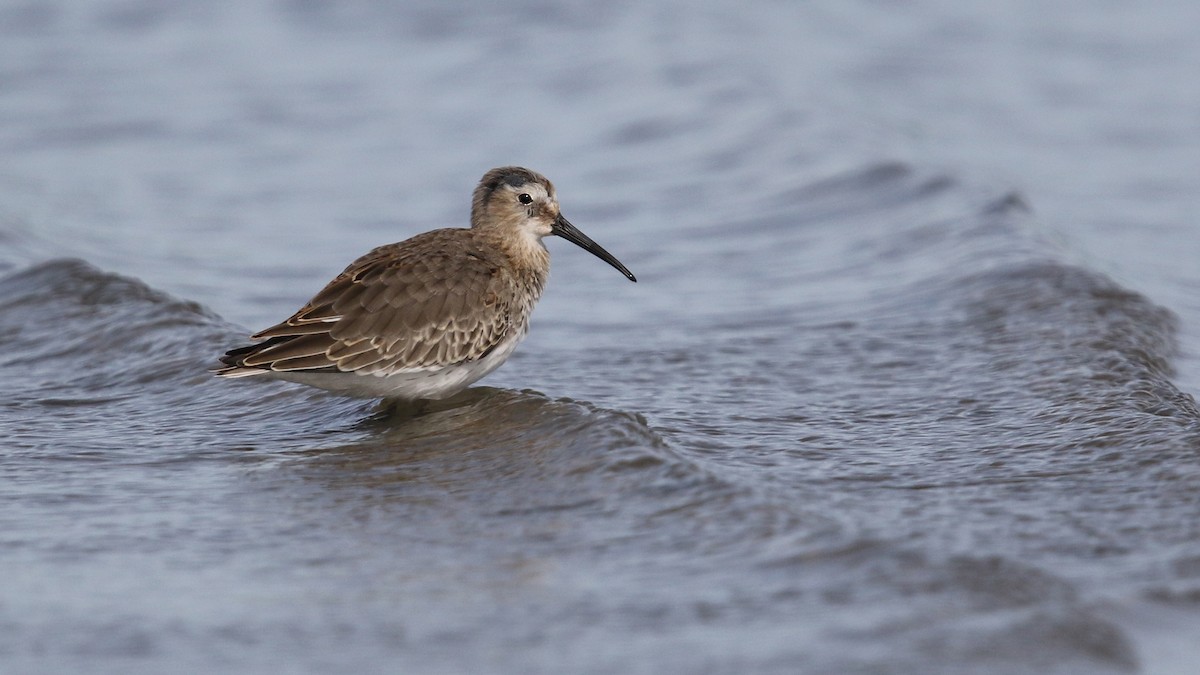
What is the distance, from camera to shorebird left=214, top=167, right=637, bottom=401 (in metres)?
7.25

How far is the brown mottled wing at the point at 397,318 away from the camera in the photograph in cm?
727

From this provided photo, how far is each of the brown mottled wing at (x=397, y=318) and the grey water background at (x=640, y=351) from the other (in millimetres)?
382

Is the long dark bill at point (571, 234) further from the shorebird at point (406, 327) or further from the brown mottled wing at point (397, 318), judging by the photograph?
the brown mottled wing at point (397, 318)

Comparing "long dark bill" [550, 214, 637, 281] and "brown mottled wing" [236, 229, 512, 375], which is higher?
"long dark bill" [550, 214, 637, 281]

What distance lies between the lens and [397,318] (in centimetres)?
750

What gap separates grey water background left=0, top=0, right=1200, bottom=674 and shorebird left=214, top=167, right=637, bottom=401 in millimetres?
277

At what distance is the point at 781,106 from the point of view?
1511cm

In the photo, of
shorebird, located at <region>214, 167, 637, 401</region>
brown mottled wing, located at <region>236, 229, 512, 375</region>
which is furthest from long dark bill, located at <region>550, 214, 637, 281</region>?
brown mottled wing, located at <region>236, 229, 512, 375</region>

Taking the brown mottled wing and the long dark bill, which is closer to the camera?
the brown mottled wing

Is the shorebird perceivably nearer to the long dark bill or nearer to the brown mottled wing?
the brown mottled wing

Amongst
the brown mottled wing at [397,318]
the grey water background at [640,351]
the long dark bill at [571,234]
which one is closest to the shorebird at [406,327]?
the brown mottled wing at [397,318]

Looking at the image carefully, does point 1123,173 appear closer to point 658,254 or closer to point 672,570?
point 658,254

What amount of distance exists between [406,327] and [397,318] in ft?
0.21

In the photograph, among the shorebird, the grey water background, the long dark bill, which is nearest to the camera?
the grey water background
